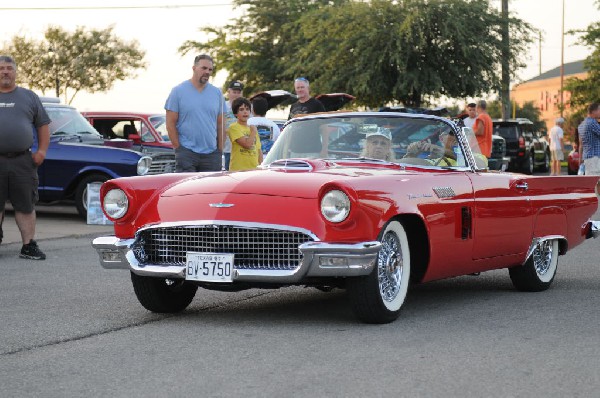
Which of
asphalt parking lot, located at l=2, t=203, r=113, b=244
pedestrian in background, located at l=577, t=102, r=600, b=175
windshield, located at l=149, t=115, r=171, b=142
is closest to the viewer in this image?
asphalt parking lot, located at l=2, t=203, r=113, b=244

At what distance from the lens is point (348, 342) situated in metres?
6.12

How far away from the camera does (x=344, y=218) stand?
6457 millimetres

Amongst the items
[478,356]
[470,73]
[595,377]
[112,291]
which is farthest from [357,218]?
[470,73]

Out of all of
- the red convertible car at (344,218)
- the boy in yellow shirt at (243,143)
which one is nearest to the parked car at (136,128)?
the boy in yellow shirt at (243,143)

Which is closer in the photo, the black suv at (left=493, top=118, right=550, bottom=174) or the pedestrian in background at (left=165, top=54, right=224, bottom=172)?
the pedestrian in background at (left=165, top=54, right=224, bottom=172)

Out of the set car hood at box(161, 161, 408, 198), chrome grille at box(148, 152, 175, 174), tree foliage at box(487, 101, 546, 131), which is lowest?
chrome grille at box(148, 152, 175, 174)

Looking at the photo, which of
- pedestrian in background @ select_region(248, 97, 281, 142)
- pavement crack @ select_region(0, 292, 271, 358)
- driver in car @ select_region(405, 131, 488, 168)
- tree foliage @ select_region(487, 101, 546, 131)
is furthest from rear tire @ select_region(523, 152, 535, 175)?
tree foliage @ select_region(487, 101, 546, 131)

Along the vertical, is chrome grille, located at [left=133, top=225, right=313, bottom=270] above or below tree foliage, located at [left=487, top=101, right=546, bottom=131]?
below

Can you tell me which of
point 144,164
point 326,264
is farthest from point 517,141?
point 326,264

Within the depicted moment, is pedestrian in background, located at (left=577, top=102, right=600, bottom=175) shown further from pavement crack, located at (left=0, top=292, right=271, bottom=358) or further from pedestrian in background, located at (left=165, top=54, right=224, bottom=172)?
pavement crack, located at (left=0, top=292, right=271, bottom=358)

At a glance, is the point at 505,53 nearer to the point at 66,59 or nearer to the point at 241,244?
the point at 66,59

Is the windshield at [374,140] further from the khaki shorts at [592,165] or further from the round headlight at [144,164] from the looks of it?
the khaki shorts at [592,165]

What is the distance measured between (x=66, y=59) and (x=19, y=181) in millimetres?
46229

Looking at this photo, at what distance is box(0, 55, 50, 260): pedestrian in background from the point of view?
10.6 meters
